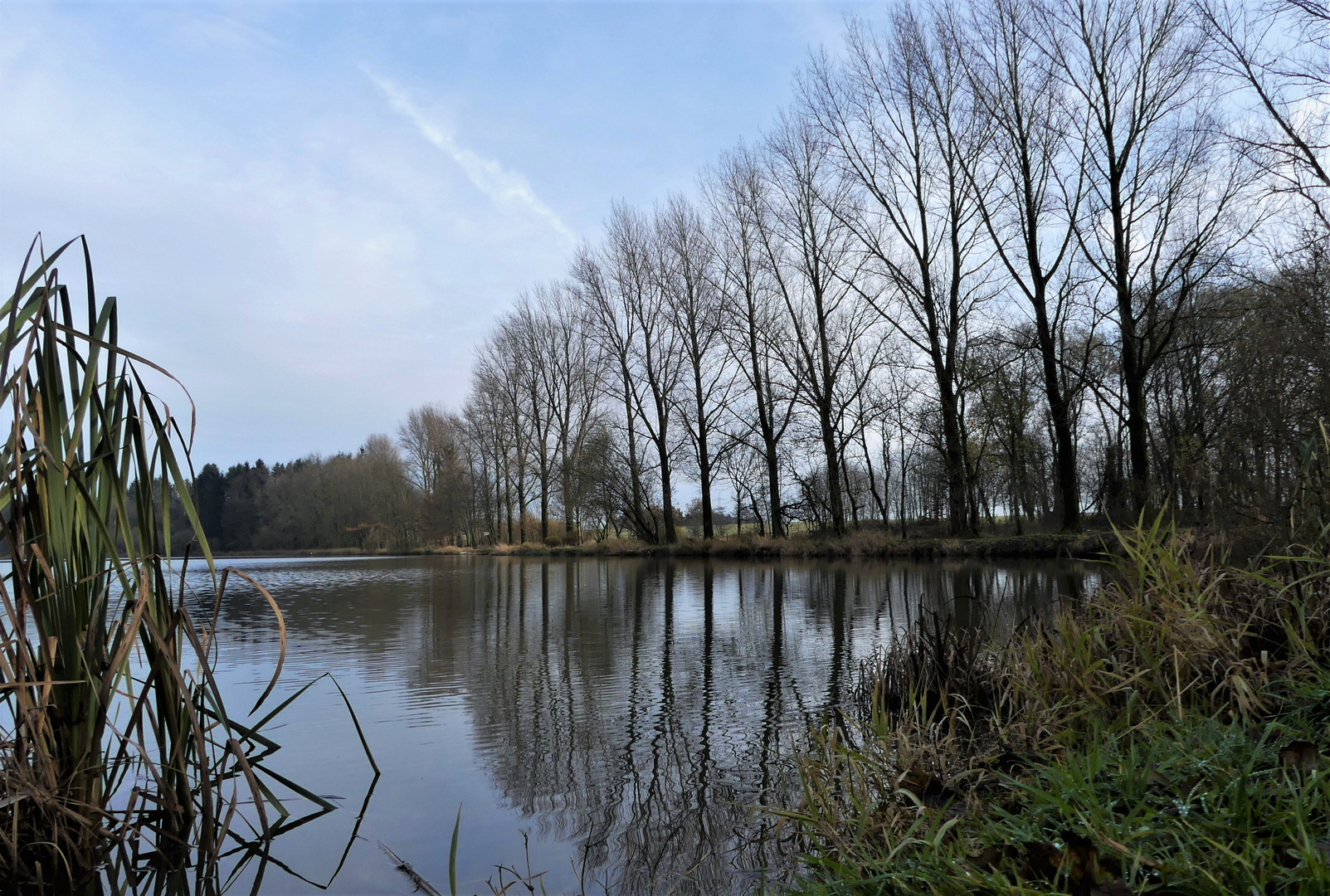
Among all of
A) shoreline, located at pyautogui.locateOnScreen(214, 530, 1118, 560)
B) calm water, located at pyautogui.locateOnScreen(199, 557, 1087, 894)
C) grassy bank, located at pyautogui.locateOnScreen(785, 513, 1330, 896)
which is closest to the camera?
grassy bank, located at pyautogui.locateOnScreen(785, 513, 1330, 896)

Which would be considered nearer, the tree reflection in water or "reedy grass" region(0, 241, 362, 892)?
"reedy grass" region(0, 241, 362, 892)

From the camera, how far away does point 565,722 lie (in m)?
5.08

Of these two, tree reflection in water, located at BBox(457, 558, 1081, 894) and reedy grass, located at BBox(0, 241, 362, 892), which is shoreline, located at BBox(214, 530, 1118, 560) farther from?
reedy grass, located at BBox(0, 241, 362, 892)

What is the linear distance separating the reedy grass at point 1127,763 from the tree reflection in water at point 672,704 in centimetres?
43

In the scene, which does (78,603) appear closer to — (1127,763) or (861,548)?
(1127,763)

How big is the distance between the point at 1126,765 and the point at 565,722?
3581 mm

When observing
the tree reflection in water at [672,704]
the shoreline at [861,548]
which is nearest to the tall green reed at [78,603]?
the tree reflection in water at [672,704]

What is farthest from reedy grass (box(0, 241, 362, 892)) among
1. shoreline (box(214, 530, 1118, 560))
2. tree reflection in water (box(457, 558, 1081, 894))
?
shoreline (box(214, 530, 1118, 560))

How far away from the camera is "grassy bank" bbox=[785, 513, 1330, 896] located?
5.41 ft

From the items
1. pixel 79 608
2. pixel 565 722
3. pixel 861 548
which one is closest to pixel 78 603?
pixel 79 608

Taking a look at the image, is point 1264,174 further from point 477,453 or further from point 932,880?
point 477,453

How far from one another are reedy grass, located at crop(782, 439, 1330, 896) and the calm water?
557 mm

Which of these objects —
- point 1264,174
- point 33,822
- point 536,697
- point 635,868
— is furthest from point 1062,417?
point 33,822

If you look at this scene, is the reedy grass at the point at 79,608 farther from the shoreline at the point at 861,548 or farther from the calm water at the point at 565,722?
the shoreline at the point at 861,548
